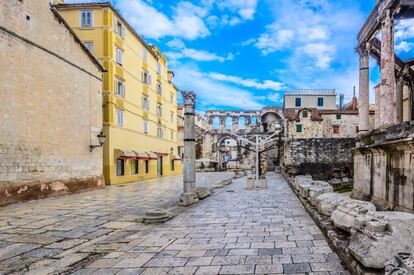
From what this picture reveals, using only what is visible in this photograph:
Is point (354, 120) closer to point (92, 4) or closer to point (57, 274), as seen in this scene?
point (92, 4)

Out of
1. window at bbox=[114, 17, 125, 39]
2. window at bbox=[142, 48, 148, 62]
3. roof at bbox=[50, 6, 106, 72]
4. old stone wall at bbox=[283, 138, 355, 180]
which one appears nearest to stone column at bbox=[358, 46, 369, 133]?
roof at bbox=[50, 6, 106, 72]

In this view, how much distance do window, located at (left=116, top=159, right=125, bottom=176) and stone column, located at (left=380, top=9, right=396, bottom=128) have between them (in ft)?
54.4

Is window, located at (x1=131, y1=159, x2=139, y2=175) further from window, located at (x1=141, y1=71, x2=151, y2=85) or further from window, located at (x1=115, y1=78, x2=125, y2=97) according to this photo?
window, located at (x1=141, y1=71, x2=151, y2=85)

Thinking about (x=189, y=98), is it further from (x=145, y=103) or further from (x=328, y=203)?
(x=145, y=103)

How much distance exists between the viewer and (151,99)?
29047 millimetres

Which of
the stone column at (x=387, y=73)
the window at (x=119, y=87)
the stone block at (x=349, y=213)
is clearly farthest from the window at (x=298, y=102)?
the stone block at (x=349, y=213)

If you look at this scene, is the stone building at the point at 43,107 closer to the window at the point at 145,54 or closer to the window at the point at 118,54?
the window at the point at 118,54

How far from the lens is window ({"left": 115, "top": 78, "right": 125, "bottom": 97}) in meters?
21.4

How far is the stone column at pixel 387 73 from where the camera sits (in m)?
10.0

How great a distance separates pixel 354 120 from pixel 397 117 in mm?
26576

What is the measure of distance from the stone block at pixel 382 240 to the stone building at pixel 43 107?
11.0 meters

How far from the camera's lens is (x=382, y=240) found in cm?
326

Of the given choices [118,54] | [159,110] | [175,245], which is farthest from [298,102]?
[175,245]

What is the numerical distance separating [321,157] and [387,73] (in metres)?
21.4
